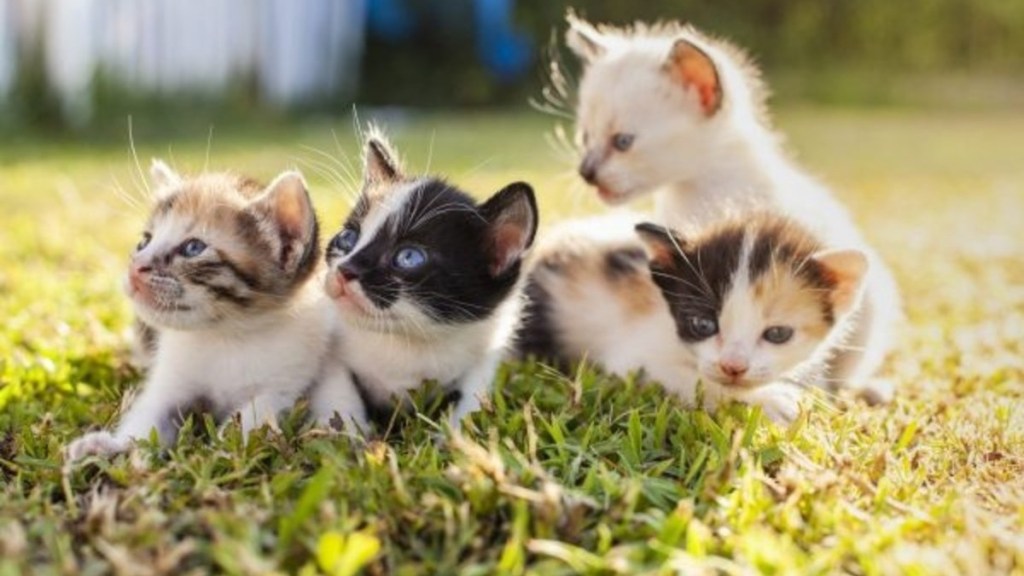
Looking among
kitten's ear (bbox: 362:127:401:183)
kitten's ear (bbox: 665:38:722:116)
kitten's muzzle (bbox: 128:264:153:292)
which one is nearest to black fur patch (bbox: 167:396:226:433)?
kitten's muzzle (bbox: 128:264:153:292)

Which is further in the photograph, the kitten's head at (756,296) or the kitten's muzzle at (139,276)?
the kitten's head at (756,296)

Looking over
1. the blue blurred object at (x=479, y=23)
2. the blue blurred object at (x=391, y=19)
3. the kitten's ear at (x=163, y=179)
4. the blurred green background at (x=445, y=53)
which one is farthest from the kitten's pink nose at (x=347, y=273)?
the blue blurred object at (x=391, y=19)

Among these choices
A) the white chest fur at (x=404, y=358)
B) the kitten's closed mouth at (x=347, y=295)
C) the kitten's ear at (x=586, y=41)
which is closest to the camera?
the kitten's closed mouth at (x=347, y=295)

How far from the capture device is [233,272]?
2.74 m

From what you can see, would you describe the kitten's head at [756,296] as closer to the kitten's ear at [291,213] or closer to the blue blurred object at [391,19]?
the kitten's ear at [291,213]

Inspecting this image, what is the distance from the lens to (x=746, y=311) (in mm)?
2910

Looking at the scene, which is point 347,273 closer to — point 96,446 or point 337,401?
point 337,401

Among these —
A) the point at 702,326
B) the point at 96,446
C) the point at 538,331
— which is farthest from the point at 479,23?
the point at 96,446

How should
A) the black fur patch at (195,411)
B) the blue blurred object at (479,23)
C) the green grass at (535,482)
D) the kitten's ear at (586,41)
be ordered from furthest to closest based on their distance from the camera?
1. the blue blurred object at (479,23)
2. the kitten's ear at (586,41)
3. the black fur patch at (195,411)
4. the green grass at (535,482)

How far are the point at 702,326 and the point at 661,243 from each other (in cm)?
23

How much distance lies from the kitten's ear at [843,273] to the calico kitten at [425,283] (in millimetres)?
697

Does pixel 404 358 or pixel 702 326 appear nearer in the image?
pixel 404 358

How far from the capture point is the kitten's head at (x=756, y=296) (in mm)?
2906

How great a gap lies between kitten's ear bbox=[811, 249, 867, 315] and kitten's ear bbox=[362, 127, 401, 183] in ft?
3.23
